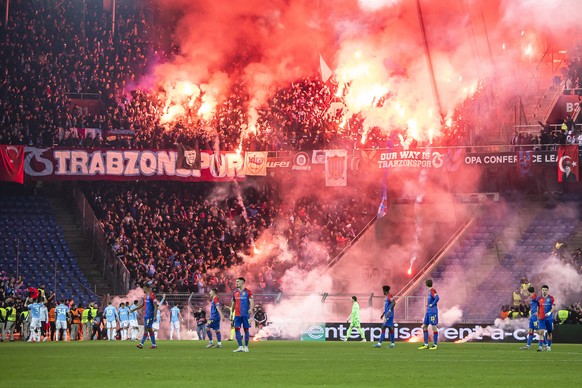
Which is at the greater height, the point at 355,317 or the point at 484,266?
the point at 484,266

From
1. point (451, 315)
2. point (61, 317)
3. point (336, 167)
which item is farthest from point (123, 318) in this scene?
point (336, 167)

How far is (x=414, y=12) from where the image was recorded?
59031mm

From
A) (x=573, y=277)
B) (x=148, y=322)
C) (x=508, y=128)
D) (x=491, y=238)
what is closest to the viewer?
(x=148, y=322)

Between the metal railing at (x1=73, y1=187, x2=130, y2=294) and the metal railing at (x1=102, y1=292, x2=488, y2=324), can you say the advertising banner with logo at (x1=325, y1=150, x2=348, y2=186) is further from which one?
the metal railing at (x1=73, y1=187, x2=130, y2=294)

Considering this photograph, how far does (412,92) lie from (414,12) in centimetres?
475

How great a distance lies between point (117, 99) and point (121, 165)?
14.6 feet

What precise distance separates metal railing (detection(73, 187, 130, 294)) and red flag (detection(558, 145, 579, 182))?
2170 centimetres

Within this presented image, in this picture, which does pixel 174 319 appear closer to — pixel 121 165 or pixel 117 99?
pixel 121 165

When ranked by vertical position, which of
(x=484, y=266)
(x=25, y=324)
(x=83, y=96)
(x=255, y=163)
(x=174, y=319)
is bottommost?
(x=25, y=324)

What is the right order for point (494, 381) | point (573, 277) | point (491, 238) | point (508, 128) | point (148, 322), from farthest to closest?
point (508, 128) < point (491, 238) < point (573, 277) < point (148, 322) < point (494, 381)

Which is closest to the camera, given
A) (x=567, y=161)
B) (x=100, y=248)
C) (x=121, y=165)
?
(x=567, y=161)

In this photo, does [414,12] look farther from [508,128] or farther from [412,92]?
[508,128]

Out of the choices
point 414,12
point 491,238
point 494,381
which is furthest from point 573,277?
point 494,381

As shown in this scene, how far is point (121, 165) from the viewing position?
5328 cm
